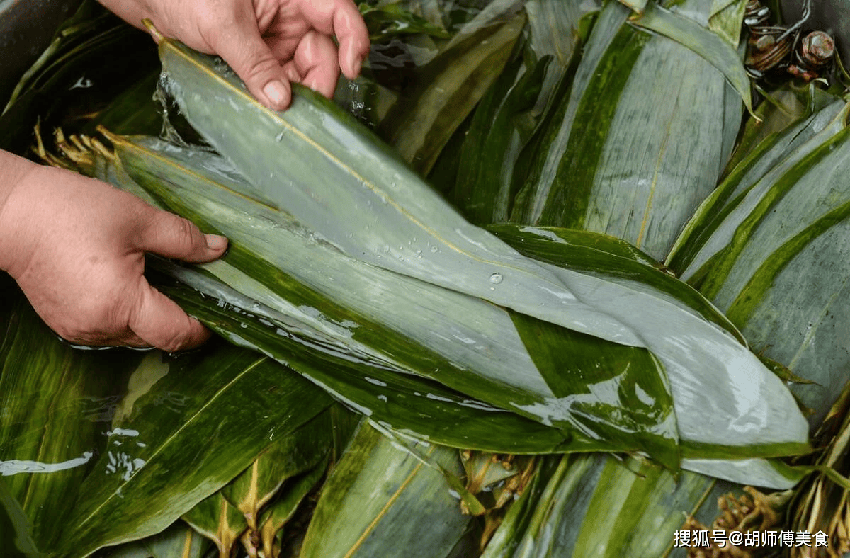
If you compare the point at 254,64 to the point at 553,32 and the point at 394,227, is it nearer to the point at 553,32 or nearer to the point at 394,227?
the point at 394,227

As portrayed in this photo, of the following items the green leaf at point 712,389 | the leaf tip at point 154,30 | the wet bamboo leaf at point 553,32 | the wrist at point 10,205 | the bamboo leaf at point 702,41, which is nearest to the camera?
the green leaf at point 712,389

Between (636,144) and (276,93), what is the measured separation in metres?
0.56

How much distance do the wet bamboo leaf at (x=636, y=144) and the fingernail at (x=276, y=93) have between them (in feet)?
1.32

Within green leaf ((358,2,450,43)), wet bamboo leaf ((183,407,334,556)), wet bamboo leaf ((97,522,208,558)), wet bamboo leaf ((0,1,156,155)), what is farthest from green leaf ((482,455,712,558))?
wet bamboo leaf ((0,1,156,155))

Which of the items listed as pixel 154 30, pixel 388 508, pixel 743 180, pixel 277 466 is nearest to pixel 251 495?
pixel 277 466

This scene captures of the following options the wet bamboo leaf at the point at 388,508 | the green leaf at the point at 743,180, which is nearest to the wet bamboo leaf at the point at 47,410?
the wet bamboo leaf at the point at 388,508

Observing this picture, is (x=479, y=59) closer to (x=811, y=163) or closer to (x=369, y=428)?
(x=811, y=163)

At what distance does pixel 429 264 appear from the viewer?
3.02 ft

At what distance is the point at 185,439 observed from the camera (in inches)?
37.9

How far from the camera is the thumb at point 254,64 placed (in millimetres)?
978

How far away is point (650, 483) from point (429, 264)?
0.38 metres

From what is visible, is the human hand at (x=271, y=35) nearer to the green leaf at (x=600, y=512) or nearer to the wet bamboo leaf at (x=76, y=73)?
the wet bamboo leaf at (x=76, y=73)

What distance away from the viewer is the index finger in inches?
43.0

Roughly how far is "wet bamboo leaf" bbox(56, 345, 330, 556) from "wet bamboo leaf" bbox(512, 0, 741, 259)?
46cm
